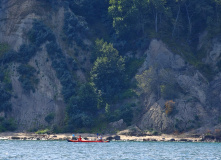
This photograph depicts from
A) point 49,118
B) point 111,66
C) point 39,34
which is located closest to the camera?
point 49,118

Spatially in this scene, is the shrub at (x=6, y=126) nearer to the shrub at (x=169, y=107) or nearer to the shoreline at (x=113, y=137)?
the shoreline at (x=113, y=137)

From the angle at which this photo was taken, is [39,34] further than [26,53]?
Yes

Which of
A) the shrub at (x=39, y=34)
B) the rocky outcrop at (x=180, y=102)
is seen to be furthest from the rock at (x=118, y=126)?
the shrub at (x=39, y=34)

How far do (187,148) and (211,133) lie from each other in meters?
16.8

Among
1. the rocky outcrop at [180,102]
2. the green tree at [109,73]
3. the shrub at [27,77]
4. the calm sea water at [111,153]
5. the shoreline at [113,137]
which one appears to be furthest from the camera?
the green tree at [109,73]

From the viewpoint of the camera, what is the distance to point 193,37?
10450cm

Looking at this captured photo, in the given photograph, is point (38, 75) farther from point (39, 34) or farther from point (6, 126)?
point (6, 126)

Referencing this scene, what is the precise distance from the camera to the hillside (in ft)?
300

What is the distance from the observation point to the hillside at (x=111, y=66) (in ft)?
300

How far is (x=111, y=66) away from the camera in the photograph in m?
97.1

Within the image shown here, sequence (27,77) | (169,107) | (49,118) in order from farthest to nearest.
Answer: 1. (27,77)
2. (49,118)
3. (169,107)

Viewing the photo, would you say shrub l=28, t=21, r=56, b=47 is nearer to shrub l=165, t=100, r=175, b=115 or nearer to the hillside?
the hillside

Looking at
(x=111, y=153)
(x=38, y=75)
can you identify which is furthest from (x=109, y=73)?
(x=111, y=153)

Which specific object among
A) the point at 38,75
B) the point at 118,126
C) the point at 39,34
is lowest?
the point at 118,126
